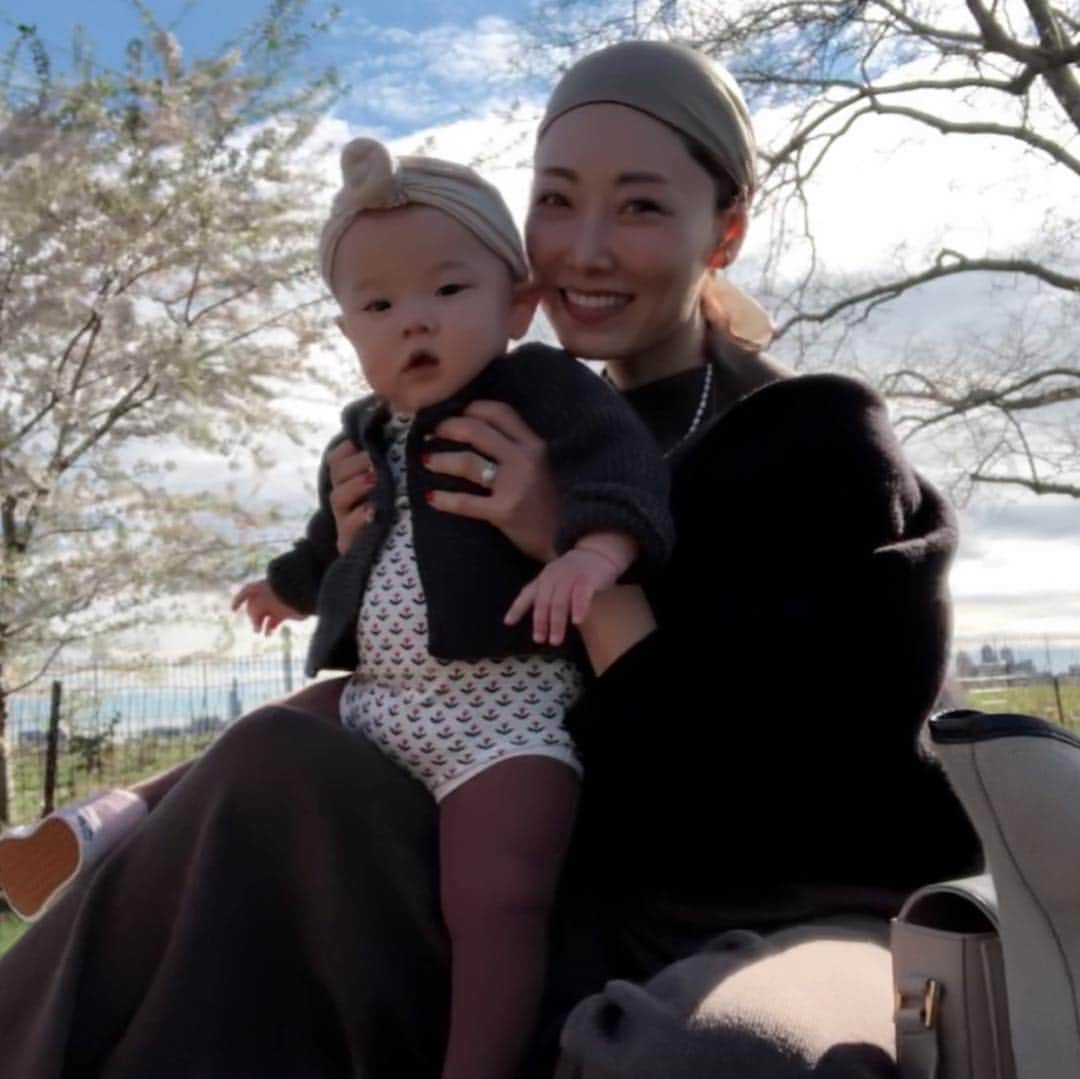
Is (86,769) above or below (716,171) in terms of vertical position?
below

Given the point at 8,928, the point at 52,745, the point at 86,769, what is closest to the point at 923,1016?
the point at 8,928

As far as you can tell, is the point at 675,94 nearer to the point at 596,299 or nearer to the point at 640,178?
the point at 640,178

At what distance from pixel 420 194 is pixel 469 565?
18.1 inches

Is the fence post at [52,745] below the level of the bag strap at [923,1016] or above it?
above

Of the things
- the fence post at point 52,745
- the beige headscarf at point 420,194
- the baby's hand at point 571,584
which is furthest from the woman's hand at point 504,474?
the fence post at point 52,745

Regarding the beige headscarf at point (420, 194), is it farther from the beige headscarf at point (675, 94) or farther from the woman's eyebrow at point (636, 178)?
the beige headscarf at point (675, 94)

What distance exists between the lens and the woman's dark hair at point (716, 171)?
2066mm

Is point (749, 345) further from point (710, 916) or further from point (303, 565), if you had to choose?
point (710, 916)

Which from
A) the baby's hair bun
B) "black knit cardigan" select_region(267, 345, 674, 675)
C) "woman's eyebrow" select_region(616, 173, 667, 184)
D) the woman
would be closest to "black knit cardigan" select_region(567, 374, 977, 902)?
Answer: the woman

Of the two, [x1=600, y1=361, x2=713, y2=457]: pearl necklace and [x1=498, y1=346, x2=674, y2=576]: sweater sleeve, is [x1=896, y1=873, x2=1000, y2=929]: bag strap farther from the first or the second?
[x1=600, y1=361, x2=713, y2=457]: pearl necklace

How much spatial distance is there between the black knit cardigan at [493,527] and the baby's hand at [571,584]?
0.02 m

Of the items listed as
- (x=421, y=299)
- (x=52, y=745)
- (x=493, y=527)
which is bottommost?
(x=493, y=527)

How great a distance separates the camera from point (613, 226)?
6.69 ft

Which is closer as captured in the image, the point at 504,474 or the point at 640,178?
the point at 504,474
